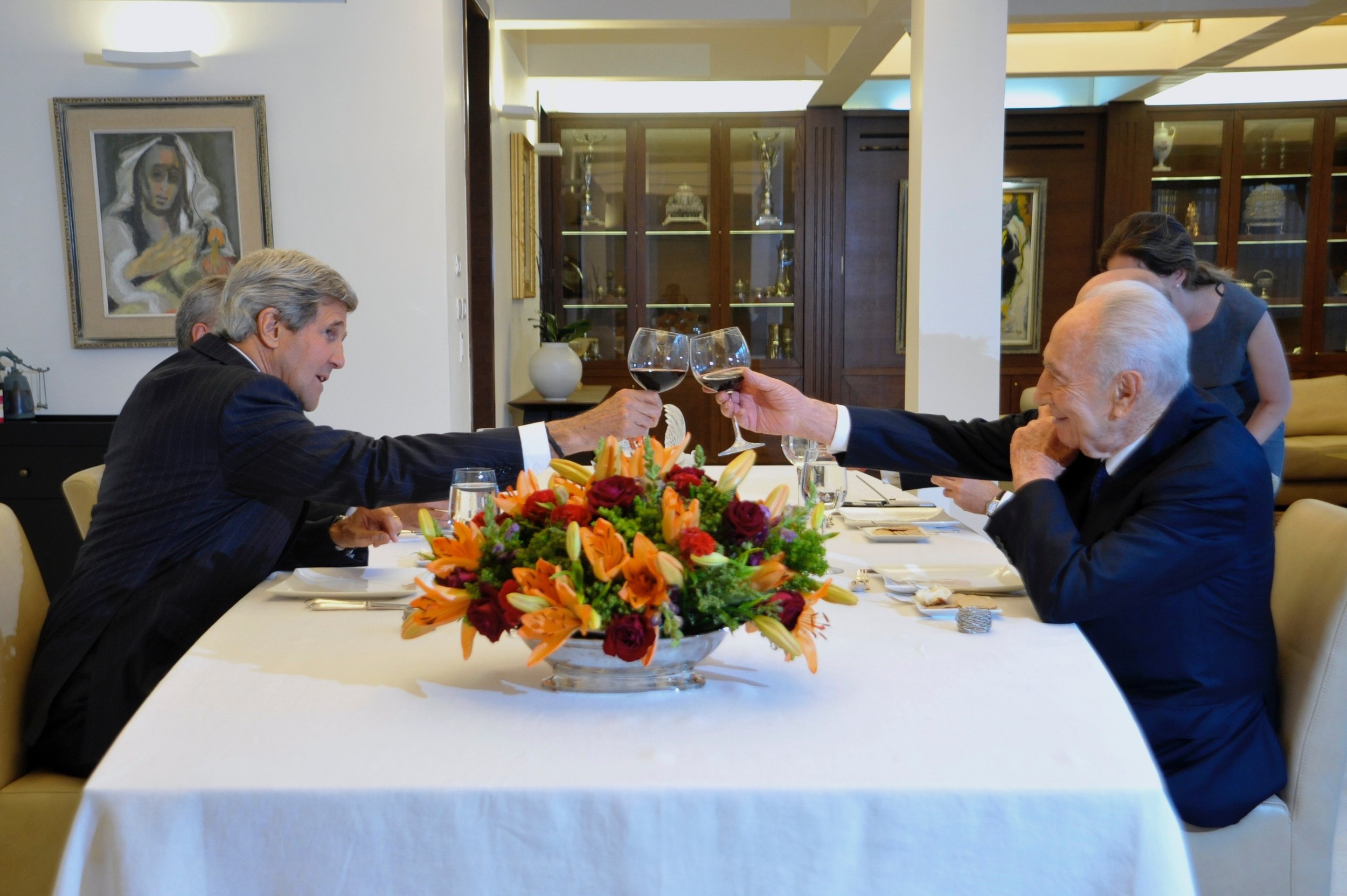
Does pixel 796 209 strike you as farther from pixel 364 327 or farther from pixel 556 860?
pixel 556 860

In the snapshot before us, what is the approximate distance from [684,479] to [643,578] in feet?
0.49

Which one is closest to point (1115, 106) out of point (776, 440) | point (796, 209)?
point (796, 209)

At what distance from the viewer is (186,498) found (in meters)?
1.85

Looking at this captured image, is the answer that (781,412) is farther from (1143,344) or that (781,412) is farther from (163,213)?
(163,213)

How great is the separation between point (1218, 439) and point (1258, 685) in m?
0.38

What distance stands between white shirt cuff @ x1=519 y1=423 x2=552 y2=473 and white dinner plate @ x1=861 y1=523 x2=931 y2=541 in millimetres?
725

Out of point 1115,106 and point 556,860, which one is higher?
point 1115,106

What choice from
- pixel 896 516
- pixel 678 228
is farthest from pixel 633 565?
pixel 678 228

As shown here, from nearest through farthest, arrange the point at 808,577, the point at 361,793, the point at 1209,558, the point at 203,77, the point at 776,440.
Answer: the point at 361,793 < the point at 808,577 < the point at 1209,558 < the point at 203,77 < the point at 776,440

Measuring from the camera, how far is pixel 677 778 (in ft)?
3.53

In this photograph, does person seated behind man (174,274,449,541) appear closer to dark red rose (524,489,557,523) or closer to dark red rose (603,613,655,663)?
dark red rose (524,489,557,523)

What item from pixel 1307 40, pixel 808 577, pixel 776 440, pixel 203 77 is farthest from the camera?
pixel 776 440

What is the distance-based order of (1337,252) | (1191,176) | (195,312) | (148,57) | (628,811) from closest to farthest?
(628,811) < (195,312) < (148,57) < (1191,176) < (1337,252)

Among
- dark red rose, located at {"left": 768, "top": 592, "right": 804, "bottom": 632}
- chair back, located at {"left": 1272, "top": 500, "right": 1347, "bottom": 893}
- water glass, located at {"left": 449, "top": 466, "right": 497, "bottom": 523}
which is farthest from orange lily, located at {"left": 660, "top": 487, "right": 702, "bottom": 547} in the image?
chair back, located at {"left": 1272, "top": 500, "right": 1347, "bottom": 893}
